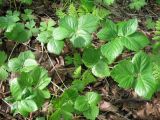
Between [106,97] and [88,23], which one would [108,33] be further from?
[106,97]

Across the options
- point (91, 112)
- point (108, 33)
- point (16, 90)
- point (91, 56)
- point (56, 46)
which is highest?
point (108, 33)

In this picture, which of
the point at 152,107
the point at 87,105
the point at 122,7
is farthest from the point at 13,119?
the point at 122,7

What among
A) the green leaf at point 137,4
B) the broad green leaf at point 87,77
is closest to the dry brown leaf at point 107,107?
the broad green leaf at point 87,77

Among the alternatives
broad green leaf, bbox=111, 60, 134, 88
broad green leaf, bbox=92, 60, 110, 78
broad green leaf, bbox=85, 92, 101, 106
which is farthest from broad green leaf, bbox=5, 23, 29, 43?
broad green leaf, bbox=111, 60, 134, 88

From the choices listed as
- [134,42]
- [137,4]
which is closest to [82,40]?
[134,42]

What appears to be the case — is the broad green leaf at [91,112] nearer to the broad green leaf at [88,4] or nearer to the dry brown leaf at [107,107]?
the dry brown leaf at [107,107]

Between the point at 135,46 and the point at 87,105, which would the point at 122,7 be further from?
the point at 87,105
